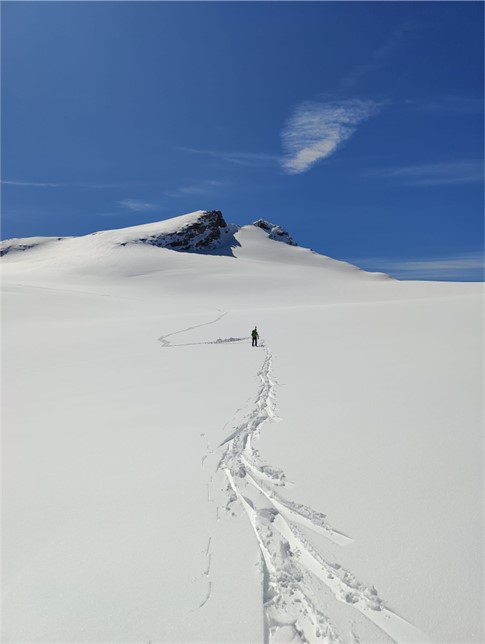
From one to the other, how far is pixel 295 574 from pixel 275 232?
14897 cm

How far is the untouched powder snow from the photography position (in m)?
2.69

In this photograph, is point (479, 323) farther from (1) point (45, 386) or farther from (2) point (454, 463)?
(1) point (45, 386)

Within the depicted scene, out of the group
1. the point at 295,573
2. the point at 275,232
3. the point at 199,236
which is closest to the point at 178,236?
the point at 199,236

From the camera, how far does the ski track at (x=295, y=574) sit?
2.54 metres

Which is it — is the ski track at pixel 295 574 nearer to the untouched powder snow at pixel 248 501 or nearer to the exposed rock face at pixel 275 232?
the untouched powder snow at pixel 248 501

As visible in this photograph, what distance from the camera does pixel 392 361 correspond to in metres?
10.2

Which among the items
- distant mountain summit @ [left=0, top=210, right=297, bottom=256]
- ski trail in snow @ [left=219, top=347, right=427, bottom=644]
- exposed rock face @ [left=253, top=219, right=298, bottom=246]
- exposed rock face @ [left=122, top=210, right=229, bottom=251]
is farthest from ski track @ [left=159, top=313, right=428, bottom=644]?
exposed rock face @ [left=253, top=219, right=298, bottom=246]

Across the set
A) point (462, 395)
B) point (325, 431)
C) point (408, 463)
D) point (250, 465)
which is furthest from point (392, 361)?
point (250, 465)

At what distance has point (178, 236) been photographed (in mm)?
102625

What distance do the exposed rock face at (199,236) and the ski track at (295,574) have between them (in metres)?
91.5

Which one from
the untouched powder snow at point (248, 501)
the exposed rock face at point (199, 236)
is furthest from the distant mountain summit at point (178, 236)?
the untouched powder snow at point (248, 501)

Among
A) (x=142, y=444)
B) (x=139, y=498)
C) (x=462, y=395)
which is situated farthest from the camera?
(x=462, y=395)

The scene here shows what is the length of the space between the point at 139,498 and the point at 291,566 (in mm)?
1838

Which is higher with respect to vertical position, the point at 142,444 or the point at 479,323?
the point at 479,323
